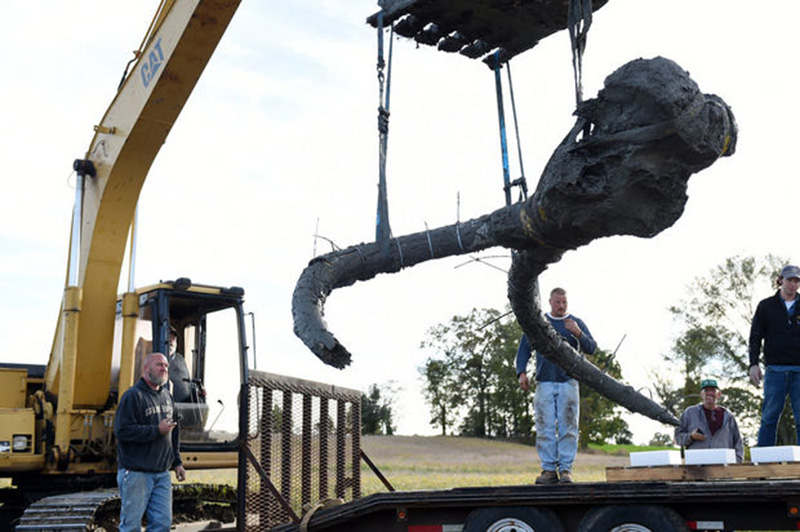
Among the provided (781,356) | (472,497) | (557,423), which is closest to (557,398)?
(557,423)

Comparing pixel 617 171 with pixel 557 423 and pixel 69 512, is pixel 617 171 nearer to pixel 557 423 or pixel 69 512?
pixel 557 423

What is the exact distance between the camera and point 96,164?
10523 mm

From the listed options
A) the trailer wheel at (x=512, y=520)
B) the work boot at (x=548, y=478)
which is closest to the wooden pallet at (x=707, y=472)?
the trailer wheel at (x=512, y=520)

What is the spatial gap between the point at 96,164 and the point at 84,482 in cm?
352

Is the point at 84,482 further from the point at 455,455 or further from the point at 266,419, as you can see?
the point at 455,455

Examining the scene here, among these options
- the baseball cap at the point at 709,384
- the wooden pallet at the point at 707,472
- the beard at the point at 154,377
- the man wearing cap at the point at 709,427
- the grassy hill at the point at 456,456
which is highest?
the beard at the point at 154,377

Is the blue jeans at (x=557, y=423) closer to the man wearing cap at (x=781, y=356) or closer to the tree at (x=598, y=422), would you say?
the man wearing cap at (x=781, y=356)

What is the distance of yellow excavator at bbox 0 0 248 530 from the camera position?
9641 millimetres

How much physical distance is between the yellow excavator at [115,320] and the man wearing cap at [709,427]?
467 cm

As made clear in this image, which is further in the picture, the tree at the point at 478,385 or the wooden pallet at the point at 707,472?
the tree at the point at 478,385

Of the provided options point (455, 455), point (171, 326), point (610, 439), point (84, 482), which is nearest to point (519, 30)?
point (171, 326)

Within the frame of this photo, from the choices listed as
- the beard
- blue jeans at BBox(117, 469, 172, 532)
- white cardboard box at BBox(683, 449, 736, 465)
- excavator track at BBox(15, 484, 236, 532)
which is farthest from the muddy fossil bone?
excavator track at BBox(15, 484, 236, 532)

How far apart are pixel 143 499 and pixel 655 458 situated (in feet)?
13.7

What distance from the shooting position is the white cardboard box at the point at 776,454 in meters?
6.12
